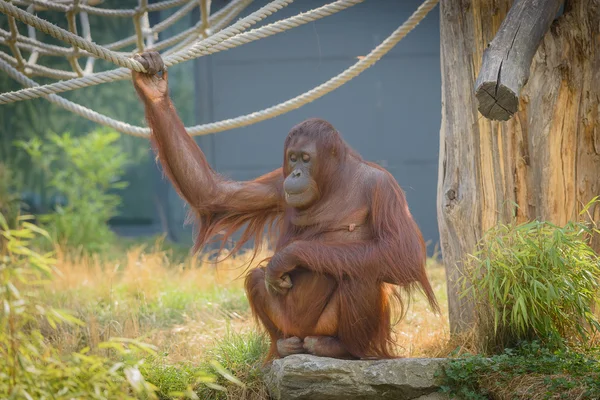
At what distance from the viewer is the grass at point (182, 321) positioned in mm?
3541

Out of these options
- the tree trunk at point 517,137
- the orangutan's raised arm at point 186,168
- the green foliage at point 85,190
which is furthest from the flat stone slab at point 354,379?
the green foliage at point 85,190

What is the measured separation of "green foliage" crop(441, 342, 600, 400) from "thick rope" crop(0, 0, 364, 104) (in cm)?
176

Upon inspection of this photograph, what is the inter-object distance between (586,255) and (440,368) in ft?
2.79

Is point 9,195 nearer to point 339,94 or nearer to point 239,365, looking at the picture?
point 339,94

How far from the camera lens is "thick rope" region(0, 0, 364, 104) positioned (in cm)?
347

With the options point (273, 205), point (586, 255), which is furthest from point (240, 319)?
point (586, 255)

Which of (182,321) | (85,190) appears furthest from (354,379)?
(85,190)

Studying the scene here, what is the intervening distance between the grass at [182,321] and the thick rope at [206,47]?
102 cm

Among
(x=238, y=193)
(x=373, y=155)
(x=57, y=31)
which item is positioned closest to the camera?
(x=57, y=31)

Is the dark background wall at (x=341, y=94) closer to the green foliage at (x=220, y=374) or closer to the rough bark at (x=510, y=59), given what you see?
the green foliage at (x=220, y=374)

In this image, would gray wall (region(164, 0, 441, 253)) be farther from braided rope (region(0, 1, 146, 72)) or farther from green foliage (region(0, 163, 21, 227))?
braided rope (region(0, 1, 146, 72))

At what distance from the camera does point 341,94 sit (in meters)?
7.78

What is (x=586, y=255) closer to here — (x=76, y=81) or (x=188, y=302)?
(x=76, y=81)

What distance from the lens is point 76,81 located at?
3449 millimetres
